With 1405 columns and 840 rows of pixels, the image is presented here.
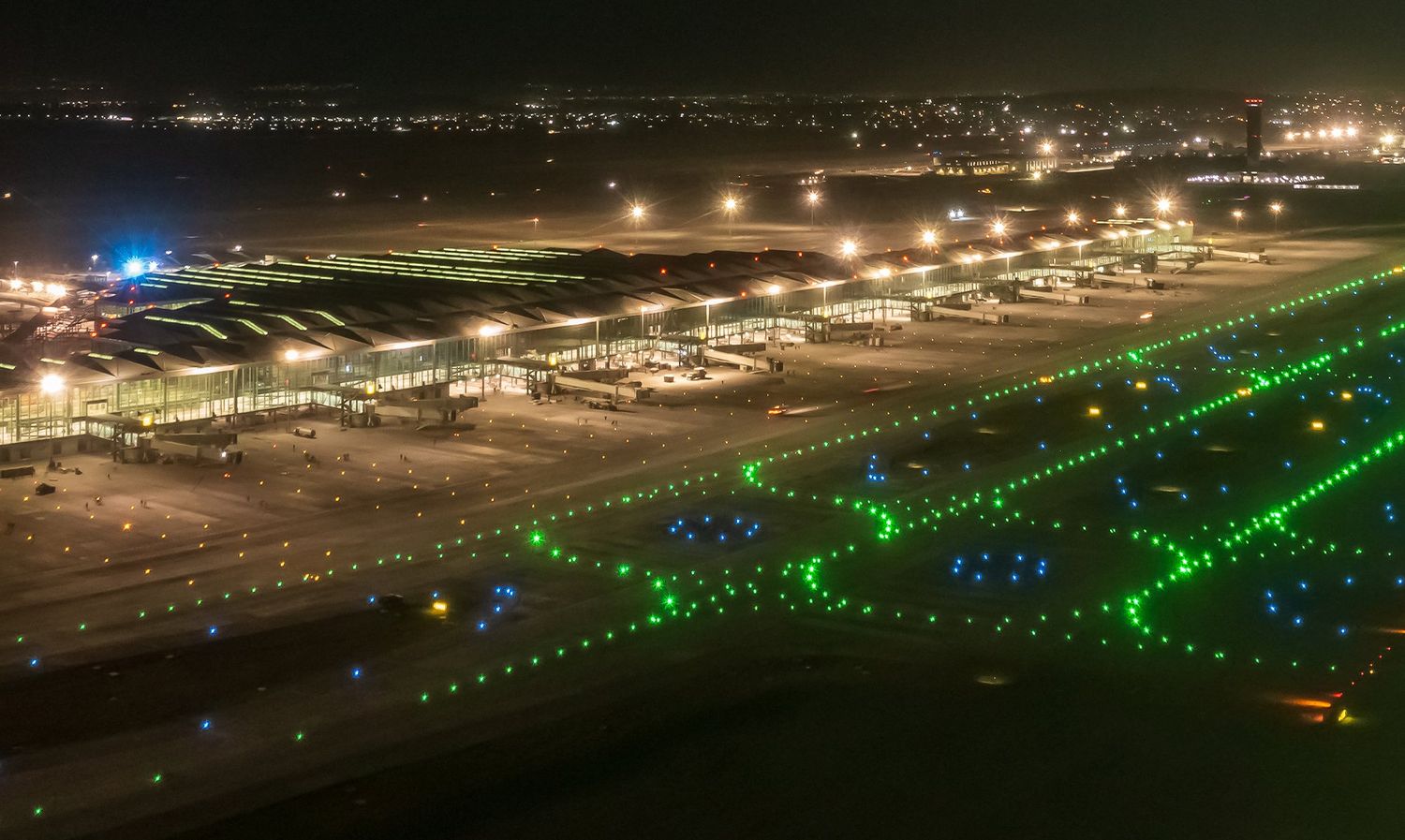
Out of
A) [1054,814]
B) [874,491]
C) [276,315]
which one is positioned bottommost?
[1054,814]

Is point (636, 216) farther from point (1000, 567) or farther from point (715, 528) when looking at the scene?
point (1000, 567)

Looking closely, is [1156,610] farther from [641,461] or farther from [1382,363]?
[1382,363]

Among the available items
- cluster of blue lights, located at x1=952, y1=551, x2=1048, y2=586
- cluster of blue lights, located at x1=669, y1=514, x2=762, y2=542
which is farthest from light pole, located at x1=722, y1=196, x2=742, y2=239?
cluster of blue lights, located at x1=952, y1=551, x2=1048, y2=586

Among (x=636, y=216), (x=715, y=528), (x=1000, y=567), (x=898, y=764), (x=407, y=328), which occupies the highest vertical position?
(x=636, y=216)

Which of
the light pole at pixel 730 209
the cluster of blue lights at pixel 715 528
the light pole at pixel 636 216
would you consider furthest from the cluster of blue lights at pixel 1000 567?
the light pole at pixel 730 209

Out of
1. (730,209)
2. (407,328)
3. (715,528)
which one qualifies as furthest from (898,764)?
(730,209)

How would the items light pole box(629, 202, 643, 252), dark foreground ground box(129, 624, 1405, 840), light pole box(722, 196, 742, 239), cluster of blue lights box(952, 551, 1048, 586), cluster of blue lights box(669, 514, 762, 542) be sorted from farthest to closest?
light pole box(722, 196, 742, 239) < light pole box(629, 202, 643, 252) < cluster of blue lights box(669, 514, 762, 542) < cluster of blue lights box(952, 551, 1048, 586) < dark foreground ground box(129, 624, 1405, 840)

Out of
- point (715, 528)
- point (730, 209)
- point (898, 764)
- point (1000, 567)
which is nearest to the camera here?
point (898, 764)

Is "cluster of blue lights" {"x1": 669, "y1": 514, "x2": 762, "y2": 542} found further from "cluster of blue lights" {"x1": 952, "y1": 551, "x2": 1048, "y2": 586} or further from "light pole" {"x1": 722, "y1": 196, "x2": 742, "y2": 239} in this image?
"light pole" {"x1": 722, "y1": 196, "x2": 742, "y2": 239}

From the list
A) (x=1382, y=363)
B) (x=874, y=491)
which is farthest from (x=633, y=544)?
(x=1382, y=363)
